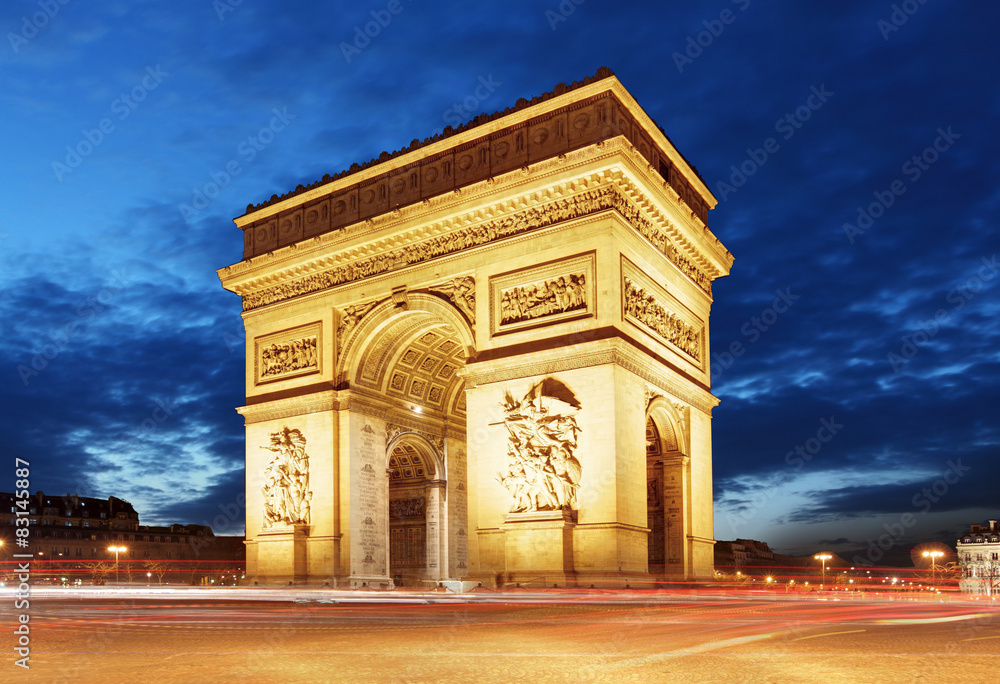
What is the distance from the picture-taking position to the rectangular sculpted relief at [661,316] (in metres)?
24.2

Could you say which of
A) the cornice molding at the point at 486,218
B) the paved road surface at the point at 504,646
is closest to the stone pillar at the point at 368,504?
the cornice molding at the point at 486,218

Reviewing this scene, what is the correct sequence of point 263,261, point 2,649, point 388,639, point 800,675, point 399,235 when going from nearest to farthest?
point 800,675 → point 2,649 → point 388,639 → point 399,235 → point 263,261

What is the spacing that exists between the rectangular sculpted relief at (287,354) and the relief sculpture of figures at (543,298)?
24.2ft

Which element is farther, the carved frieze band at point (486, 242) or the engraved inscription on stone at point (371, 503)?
the engraved inscription on stone at point (371, 503)

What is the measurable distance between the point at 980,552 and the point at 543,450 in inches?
3884

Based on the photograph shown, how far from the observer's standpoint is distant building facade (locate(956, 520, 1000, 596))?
96.6 meters

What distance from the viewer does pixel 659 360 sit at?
25.4 metres

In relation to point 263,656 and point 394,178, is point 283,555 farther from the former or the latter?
point 263,656

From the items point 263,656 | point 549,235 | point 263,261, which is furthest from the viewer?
point 263,261

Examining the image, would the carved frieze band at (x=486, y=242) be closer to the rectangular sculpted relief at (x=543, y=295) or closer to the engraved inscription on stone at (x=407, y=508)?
the rectangular sculpted relief at (x=543, y=295)

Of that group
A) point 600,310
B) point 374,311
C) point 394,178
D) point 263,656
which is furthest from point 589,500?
point 263,656

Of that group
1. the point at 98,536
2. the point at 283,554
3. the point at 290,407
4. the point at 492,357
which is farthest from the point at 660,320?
the point at 98,536

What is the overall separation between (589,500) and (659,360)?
5.01m

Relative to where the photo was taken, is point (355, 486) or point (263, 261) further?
point (263, 261)
